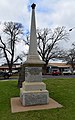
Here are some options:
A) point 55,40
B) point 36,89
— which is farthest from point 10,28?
point 36,89

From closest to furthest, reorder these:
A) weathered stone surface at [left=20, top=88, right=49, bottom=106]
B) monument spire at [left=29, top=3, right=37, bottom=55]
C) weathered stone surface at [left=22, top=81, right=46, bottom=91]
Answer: weathered stone surface at [left=20, top=88, right=49, bottom=106] < weathered stone surface at [left=22, top=81, right=46, bottom=91] < monument spire at [left=29, top=3, right=37, bottom=55]

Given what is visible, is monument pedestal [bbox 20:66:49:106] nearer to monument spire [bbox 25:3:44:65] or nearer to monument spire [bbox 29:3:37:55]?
monument spire [bbox 25:3:44:65]

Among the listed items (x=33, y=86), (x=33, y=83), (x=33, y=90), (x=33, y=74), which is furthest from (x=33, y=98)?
(x=33, y=74)

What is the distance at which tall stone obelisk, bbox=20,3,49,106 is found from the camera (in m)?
8.78

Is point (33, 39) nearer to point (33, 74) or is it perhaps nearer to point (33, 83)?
point (33, 74)

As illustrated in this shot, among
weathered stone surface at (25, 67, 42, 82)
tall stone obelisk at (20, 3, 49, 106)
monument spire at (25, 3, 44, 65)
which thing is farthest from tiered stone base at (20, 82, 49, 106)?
monument spire at (25, 3, 44, 65)

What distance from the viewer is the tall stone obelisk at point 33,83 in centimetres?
878

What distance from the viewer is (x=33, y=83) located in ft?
30.3

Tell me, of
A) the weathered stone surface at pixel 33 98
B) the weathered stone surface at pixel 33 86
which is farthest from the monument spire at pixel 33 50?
the weathered stone surface at pixel 33 98

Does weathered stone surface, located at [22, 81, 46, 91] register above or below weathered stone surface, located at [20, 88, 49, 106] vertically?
above

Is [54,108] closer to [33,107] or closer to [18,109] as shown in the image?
[33,107]

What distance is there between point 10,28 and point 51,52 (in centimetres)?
1329

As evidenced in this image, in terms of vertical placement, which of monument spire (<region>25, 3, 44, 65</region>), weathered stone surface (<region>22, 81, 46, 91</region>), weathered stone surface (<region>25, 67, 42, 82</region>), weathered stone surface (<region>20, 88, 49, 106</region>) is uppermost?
monument spire (<region>25, 3, 44, 65</region>)

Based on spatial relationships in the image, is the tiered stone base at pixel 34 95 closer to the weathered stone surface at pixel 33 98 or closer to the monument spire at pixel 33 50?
the weathered stone surface at pixel 33 98
